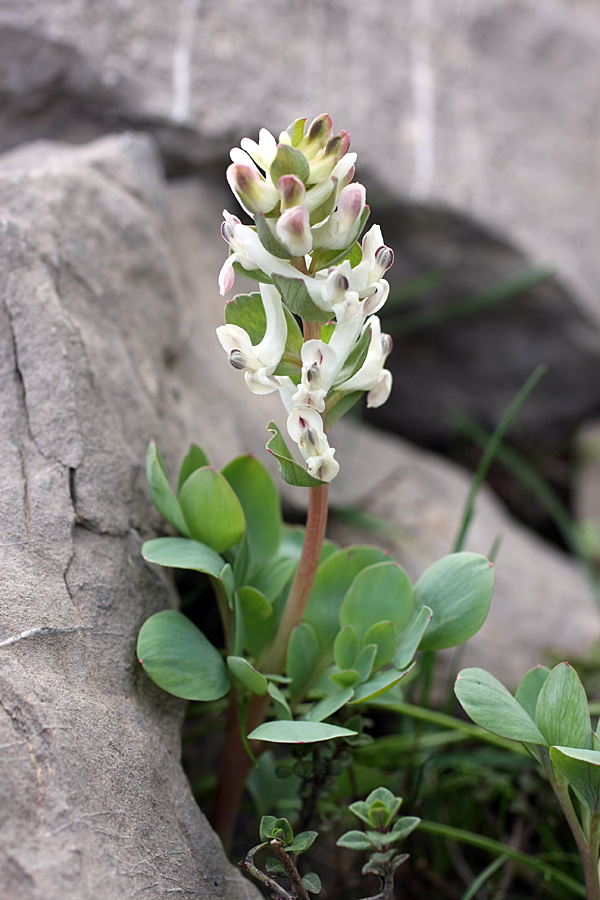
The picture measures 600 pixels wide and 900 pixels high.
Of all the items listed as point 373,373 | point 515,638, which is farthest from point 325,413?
point 515,638

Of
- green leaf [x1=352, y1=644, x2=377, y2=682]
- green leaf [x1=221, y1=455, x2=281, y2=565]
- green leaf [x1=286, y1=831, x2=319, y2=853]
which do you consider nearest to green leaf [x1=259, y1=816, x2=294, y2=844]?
green leaf [x1=286, y1=831, x2=319, y2=853]

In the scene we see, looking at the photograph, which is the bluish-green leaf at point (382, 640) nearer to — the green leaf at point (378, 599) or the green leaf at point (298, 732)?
the green leaf at point (378, 599)

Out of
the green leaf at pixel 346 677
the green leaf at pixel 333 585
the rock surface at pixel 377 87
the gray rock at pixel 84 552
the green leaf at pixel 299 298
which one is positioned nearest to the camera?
the gray rock at pixel 84 552

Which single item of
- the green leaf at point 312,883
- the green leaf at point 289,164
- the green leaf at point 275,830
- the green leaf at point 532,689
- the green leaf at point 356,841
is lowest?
the green leaf at point 312,883

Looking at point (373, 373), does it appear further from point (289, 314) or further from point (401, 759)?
point (401, 759)

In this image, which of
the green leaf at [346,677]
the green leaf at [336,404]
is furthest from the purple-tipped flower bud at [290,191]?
the green leaf at [346,677]

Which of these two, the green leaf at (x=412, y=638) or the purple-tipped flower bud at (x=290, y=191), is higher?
the purple-tipped flower bud at (x=290, y=191)

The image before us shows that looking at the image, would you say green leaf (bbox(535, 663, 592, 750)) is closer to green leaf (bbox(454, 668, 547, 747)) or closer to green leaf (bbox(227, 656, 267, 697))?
green leaf (bbox(454, 668, 547, 747))
